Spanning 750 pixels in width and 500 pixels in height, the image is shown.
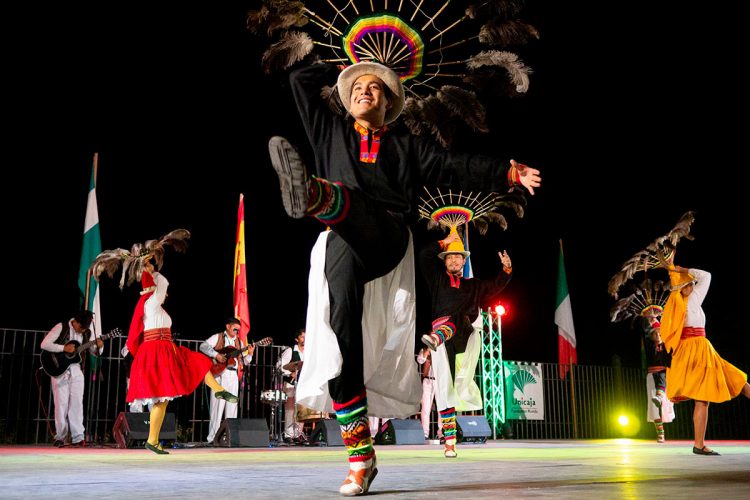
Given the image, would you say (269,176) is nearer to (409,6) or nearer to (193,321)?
(193,321)

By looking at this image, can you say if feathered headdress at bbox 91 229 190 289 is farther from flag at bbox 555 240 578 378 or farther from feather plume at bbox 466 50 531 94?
flag at bbox 555 240 578 378

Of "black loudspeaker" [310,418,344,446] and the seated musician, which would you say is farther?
the seated musician

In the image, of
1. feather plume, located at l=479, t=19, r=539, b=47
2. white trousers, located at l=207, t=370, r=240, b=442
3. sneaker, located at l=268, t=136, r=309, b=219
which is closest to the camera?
sneaker, located at l=268, t=136, r=309, b=219

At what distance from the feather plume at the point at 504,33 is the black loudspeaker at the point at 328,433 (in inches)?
264

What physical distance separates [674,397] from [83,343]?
7919 mm

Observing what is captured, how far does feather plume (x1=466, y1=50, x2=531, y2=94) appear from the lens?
199 inches

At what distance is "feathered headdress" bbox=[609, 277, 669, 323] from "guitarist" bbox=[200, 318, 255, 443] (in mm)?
6723

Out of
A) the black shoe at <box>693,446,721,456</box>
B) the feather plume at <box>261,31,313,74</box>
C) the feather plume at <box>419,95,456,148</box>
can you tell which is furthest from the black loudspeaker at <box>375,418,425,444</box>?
the feather plume at <box>261,31,313,74</box>

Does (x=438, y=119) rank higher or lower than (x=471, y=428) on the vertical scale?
higher

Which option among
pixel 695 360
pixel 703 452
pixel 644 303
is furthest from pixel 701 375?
pixel 644 303

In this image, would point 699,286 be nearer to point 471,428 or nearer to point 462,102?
point 462,102

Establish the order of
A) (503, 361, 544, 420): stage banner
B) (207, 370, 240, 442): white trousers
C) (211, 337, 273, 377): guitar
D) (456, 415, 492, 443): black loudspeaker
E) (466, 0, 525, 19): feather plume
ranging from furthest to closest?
(503, 361, 544, 420): stage banner, (207, 370, 240, 442): white trousers, (456, 415, 492, 443): black loudspeaker, (211, 337, 273, 377): guitar, (466, 0, 525, 19): feather plume

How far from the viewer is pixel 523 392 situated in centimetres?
1460

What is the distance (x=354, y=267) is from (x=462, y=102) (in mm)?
2087
